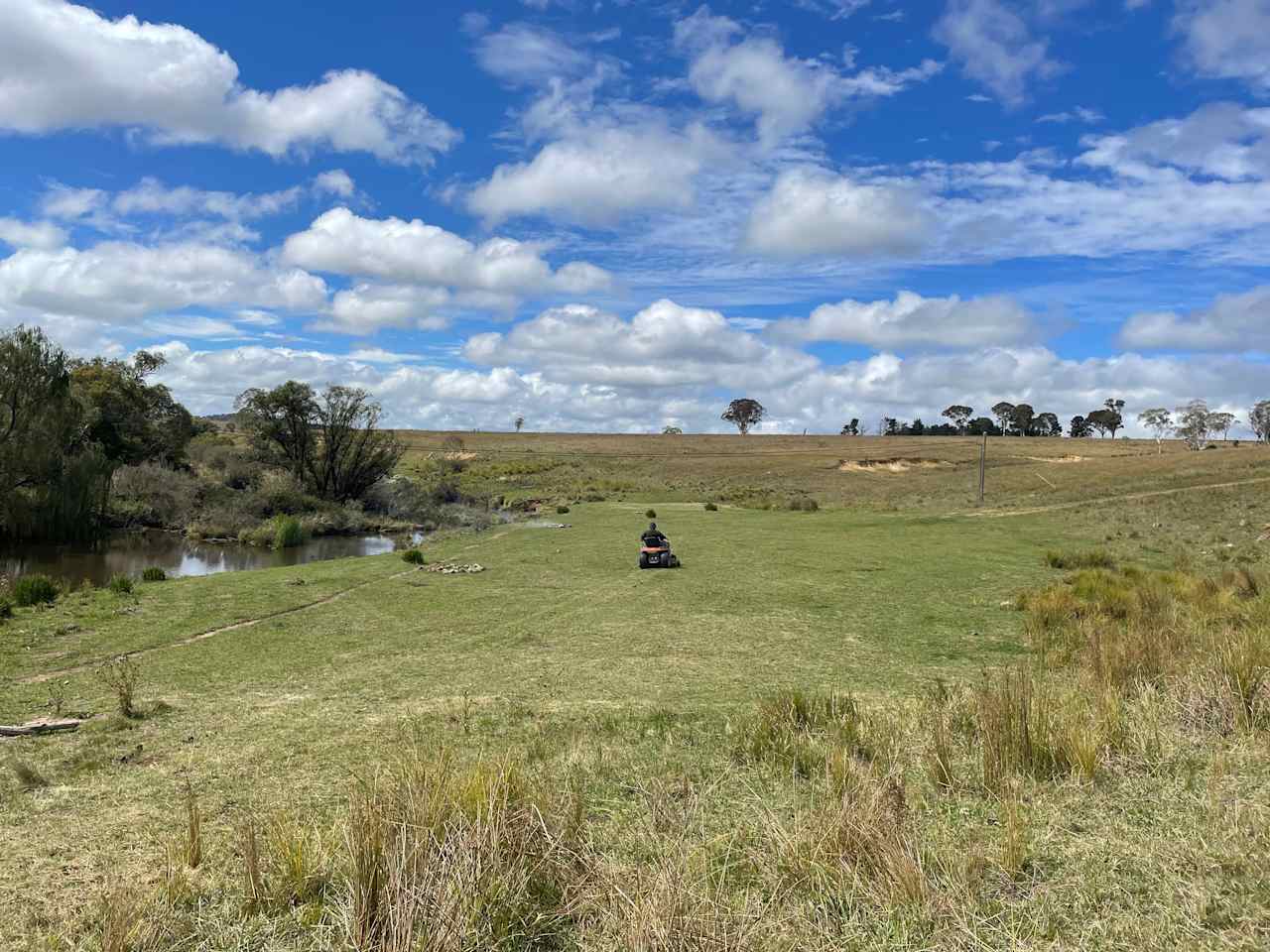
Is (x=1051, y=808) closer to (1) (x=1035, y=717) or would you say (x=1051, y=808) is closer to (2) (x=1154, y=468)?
(1) (x=1035, y=717)

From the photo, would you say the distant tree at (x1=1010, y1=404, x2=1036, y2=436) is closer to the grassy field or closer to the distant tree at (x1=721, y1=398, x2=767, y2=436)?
the distant tree at (x1=721, y1=398, x2=767, y2=436)

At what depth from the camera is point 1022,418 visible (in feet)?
464

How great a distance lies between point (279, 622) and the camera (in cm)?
1555

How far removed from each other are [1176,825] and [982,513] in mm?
42100

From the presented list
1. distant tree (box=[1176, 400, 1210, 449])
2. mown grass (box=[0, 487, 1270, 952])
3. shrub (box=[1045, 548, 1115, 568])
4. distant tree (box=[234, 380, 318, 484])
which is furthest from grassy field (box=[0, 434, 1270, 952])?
distant tree (box=[1176, 400, 1210, 449])

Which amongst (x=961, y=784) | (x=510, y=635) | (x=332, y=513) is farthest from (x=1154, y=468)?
(x=961, y=784)

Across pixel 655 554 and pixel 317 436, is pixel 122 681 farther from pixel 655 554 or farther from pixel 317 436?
pixel 317 436

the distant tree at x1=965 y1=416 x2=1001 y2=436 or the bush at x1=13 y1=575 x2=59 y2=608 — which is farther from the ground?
the distant tree at x1=965 y1=416 x2=1001 y2=436

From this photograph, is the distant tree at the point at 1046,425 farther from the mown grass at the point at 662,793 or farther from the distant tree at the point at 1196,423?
the mown grass at the point at 662,793

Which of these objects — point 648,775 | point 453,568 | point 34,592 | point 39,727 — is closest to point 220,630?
point 34,592

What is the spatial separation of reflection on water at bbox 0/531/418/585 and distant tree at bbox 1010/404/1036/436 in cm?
12800

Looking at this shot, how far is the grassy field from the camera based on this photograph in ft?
12.9

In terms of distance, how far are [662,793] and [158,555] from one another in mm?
33954

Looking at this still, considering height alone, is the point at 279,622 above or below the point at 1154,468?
below
